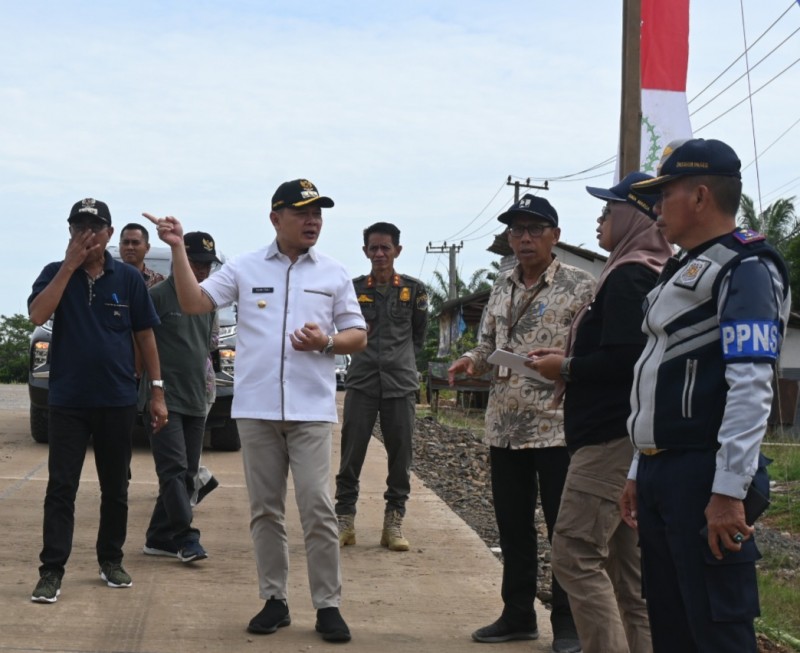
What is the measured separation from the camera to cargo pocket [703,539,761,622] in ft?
11.1

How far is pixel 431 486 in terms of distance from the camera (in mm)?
11383

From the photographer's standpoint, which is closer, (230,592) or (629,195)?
(629,195)

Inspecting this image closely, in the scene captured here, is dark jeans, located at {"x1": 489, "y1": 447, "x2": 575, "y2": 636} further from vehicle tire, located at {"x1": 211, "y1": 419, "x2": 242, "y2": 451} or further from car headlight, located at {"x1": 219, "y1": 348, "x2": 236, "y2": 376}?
vehicle tire, located at {"x1": 211, "y1": 419, "x2": 242, "y2": 451}

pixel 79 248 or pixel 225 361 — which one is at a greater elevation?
pixel 79 248

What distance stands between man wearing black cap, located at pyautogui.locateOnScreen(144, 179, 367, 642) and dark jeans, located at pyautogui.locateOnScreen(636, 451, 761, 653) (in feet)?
7.30

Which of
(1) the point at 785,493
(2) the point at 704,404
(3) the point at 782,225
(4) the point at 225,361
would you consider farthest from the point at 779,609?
(3) the point at 782,225

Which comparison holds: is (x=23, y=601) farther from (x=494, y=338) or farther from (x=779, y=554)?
(x=779, y=554)

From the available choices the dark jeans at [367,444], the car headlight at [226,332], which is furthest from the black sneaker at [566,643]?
the car headlight at [226,332]

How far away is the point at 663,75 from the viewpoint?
12164mm

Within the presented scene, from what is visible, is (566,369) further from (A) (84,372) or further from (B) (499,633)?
(A) (84,372)

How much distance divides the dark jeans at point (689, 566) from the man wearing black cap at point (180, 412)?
399 cm

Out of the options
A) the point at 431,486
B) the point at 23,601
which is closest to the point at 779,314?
the point at 23,601

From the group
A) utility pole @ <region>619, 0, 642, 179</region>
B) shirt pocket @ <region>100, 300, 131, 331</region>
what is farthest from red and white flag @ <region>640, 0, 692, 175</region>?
shirt pocket @ <region>100, 300, 131, 331</region>

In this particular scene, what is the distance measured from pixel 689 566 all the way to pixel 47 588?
372 cm
